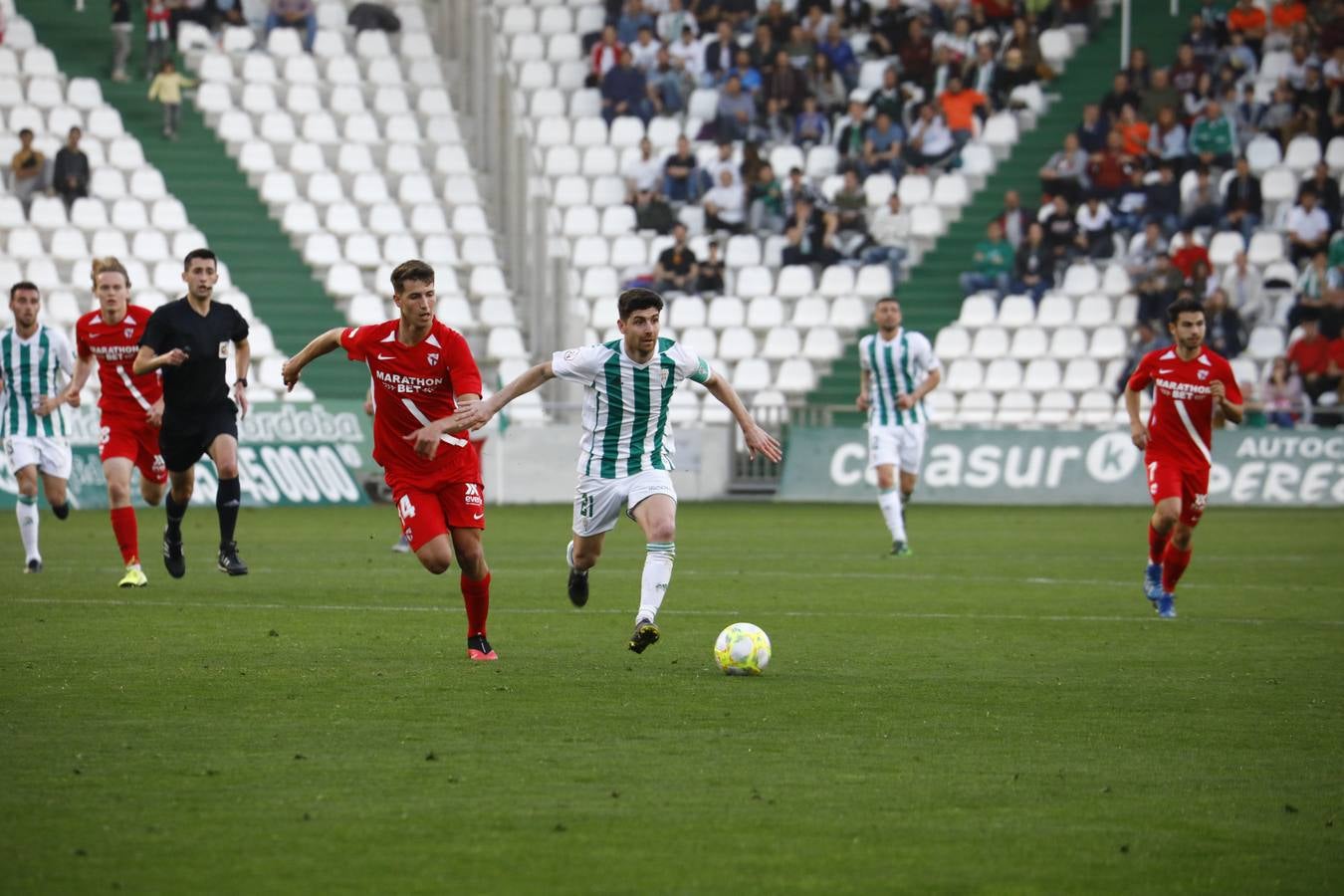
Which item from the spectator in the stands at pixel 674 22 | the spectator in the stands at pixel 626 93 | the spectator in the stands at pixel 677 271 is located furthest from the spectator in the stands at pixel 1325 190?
the spectator in the stands at pixel 626 93

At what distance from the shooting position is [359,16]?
35.2m

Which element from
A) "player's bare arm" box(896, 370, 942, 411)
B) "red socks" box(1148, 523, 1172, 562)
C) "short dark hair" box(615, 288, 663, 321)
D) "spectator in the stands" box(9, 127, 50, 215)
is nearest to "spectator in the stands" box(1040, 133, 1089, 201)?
"player's bare arm" box(896, 370, 942, 411)

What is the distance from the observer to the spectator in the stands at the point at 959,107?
3281 centimetres

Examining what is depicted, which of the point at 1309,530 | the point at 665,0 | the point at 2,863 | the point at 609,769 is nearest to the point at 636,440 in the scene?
the point at 609,769

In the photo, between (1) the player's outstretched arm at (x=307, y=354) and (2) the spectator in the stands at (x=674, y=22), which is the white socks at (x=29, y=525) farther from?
(2) the spectator in the stands at (x=674, y=22)

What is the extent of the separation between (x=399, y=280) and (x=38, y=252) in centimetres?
2180

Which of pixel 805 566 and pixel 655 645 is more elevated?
pixel 655 645

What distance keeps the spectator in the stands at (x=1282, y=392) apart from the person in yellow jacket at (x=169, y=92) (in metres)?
18.6

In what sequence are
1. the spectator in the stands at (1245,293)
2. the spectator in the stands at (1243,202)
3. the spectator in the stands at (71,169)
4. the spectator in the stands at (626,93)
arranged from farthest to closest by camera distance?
1. the spectator in the stands at (626,93)
2. the spectator in the stands at (71,169)
3. the spectator in the stands at (1243,202)
4. the spectator in the stands at (1245,293)

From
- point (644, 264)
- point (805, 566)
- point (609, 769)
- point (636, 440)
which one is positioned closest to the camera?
point (609, 769)

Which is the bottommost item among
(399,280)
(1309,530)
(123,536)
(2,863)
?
(1309,530)

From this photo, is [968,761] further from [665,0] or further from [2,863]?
[665,0]

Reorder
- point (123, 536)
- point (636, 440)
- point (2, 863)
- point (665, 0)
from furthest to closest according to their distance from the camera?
point (665, 0), point (123, 536), point (636, 440), point (2, 863)

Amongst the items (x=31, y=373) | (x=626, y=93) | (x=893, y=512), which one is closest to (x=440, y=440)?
(x=31, y=373)
